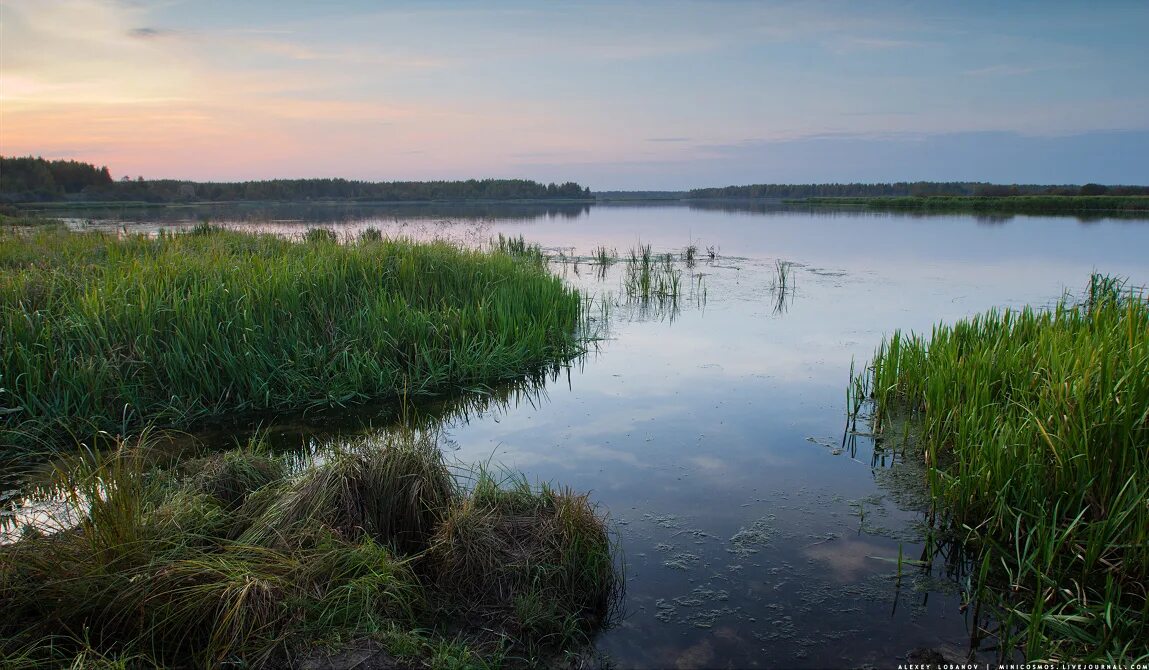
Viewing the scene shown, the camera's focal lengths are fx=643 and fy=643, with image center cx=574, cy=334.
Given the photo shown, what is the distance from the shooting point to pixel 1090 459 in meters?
3.91

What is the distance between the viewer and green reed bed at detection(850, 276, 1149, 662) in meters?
3.29

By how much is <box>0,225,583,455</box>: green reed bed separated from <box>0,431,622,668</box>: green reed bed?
245cm

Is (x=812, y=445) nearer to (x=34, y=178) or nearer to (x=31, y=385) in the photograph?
(x=31, y=385)

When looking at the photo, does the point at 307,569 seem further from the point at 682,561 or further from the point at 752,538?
the point at 752,538

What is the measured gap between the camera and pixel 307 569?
326 centimetres

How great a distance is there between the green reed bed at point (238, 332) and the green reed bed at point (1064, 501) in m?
5.00

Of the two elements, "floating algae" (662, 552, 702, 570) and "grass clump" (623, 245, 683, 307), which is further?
"grass clump" (623, 245, 683, 307)

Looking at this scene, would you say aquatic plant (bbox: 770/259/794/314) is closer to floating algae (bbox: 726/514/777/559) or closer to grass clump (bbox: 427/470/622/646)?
floating algae (bbox: 726/514/777/559)

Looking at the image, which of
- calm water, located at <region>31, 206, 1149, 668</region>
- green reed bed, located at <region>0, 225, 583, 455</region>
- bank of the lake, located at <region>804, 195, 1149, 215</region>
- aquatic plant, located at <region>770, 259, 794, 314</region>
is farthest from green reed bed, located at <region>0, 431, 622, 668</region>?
bank of the lake, located at <region>804, 195, 1149, 215</region>

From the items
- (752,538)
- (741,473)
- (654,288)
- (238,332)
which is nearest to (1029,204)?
(654,288)

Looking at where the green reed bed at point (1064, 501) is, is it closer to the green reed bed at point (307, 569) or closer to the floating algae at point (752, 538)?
the floating algae at point (752, 538)

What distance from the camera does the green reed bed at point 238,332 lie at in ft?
21.0

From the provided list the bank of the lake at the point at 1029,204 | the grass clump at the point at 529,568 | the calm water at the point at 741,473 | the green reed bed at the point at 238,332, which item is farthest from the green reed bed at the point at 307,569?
the bank of the lake at the point at 1029,204

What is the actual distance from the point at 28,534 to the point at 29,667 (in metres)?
1.06
